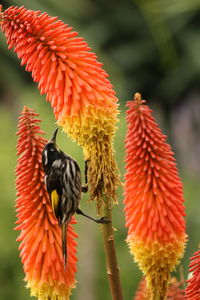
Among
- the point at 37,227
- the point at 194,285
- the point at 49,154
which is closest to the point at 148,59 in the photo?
the point at 49,154

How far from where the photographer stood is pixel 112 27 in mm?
44906

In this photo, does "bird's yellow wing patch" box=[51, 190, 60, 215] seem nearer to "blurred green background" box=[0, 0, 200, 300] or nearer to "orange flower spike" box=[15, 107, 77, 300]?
"orange flower spike" box=[15, 107, 77, 300]

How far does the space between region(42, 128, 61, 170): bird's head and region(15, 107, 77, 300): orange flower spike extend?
136 mm

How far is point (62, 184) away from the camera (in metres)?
6.11

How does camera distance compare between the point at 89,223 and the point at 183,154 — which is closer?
the point at 89,223

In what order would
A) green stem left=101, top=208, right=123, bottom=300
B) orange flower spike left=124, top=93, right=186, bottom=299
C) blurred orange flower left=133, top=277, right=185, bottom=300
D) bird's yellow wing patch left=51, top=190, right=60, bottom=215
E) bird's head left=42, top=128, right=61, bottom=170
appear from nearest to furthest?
green stem left=101, top=208, right=123, bottom=300 < orange flower spike left=124, top=93, right=186, bottom=299 < blurred orange flower left=133, top=277, right=185, bottom=300 < bird's yellow wing patch left=51, top=190, right=60, bottom=215 < bird's head left=42, top=128, right=61, bottom=170

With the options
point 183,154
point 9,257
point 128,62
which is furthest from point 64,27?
point 128,62

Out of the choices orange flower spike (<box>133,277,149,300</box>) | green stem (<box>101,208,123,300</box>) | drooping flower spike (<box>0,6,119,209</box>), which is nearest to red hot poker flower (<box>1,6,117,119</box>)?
drooping flower spike (<box>0,6,119,209</box>)

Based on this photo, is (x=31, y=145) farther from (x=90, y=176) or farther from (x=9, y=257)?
(x=9, y=257)

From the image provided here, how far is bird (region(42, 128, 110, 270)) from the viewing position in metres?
5.13

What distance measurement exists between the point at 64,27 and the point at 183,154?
36097mm

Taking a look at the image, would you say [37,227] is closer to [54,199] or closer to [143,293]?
[54,199]

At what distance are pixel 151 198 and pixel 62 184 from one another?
1387 millimetres

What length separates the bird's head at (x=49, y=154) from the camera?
5262 mm
